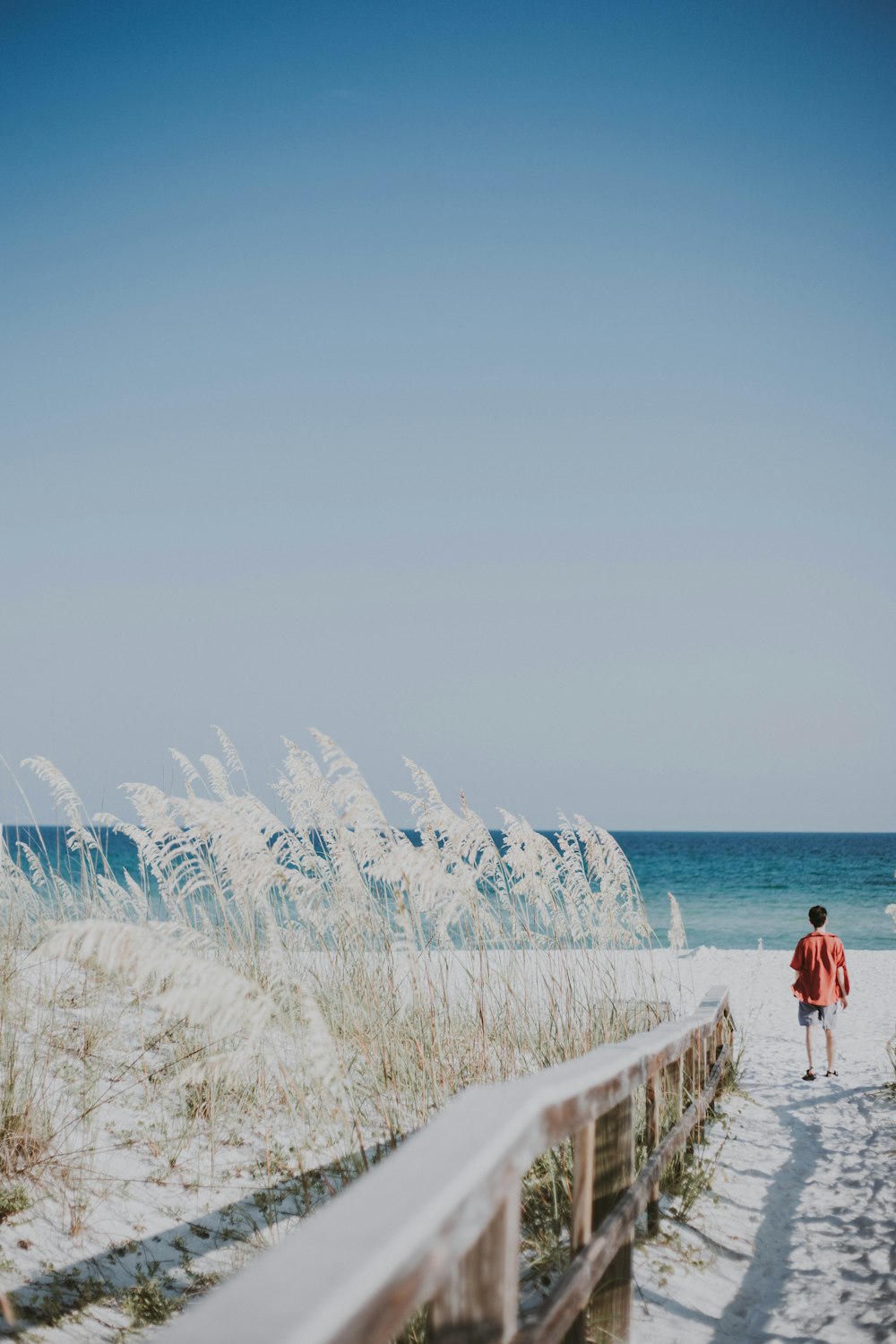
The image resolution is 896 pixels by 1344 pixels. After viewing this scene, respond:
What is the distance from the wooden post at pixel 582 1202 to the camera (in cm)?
207

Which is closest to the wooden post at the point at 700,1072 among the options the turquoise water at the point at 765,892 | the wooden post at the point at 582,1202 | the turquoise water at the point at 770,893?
the wooden post at the point at 582,1202

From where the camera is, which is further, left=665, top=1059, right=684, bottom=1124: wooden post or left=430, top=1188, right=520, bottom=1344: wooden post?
left=665, top=1059, right=684, bottom=1124: wooden post

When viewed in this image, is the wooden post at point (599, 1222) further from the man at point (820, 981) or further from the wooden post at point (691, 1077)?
the man at point (820, 981)

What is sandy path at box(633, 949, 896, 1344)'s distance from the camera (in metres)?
2.92

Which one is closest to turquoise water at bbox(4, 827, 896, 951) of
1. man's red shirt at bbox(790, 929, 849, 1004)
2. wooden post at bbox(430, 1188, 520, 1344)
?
wooden post at bbox(430, 1188, 520, 1344)

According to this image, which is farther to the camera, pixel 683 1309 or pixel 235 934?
pixel 235 934

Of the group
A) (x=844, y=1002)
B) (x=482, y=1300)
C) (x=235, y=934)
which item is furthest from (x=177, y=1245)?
(x=844, y=1002)

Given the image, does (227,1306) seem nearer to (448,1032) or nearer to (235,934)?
(448,1032)

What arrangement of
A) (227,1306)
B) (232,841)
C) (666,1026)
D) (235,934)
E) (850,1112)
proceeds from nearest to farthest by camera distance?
1. (227,1306)
2. (232,841)
3. (666,1026)
4. (235,934)
5. (850,1112)

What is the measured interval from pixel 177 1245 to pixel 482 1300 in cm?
257

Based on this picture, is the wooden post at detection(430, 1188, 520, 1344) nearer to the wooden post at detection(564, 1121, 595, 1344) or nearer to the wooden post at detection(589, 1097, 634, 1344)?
the wooden post at detection(564, 1121, 595, 1344)

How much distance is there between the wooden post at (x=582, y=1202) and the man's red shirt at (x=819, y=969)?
220 inches

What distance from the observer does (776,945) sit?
2269 cm

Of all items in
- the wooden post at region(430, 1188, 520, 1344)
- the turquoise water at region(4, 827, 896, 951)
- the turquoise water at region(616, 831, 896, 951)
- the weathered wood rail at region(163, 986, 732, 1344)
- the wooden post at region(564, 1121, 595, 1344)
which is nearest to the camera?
the weathered wood rail at region(163, 986, 732, 1344)
